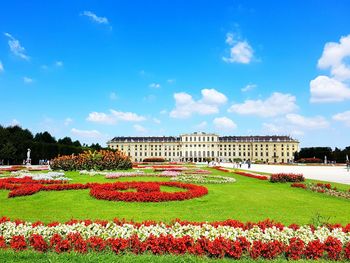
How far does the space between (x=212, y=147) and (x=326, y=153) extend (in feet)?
155

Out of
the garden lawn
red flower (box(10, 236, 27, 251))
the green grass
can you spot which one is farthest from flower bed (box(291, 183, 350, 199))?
red flower (box(10, 236, 27, 251))

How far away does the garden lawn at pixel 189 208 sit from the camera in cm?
769

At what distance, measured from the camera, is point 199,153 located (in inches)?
4702

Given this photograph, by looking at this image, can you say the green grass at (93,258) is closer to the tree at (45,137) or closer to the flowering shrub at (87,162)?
the flowering shrub at (87,162)

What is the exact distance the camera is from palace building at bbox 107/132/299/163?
12000cm

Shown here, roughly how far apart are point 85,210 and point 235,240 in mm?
4587

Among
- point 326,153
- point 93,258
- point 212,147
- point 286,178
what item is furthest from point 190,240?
point 212,147

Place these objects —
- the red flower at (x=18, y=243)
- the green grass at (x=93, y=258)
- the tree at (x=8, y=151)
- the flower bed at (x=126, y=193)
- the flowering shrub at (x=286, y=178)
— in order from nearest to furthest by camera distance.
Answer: the green grass at (x=93, y=258)
the red flower at (x=18, y=243)
the flower bed at (x=126, y=193)
the flowering shrub at (x=286, y=178)
the tree at (x=8, y=151)

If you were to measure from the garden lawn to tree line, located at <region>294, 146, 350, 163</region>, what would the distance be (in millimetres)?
63115

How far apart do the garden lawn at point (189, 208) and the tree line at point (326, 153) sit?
63.1 metres

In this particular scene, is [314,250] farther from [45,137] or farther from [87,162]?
[45,137]

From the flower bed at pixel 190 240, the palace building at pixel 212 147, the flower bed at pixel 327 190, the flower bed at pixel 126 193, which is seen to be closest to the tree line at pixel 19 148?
the flower bed at pixel 126 193

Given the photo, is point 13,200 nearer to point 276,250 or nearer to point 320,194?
point 276,250

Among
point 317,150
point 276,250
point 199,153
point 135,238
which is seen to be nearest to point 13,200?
point 135,238
